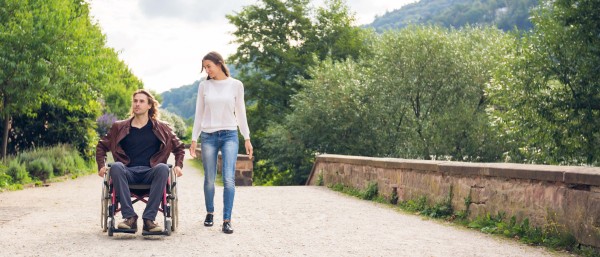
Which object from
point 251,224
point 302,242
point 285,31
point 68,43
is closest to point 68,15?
point 68,43

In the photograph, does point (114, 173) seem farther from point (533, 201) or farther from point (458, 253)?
point (533, 201)

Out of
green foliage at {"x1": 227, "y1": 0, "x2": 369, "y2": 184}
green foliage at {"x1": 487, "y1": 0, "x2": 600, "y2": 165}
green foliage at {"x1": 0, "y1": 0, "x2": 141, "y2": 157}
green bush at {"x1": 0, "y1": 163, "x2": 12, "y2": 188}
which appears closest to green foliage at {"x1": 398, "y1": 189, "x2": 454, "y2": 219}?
green bush at {"x1": 0, "y1": 163, "x2": 12, "y2": 188}

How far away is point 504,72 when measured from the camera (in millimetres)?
21172

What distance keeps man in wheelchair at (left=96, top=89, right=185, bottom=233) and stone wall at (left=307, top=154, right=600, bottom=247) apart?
3.27 metres

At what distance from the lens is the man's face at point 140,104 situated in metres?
6.37

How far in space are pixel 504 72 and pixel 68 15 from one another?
41.8 ft

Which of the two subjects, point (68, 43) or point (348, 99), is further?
point (348, 99)

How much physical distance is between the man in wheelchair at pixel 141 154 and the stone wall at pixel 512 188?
3266mm

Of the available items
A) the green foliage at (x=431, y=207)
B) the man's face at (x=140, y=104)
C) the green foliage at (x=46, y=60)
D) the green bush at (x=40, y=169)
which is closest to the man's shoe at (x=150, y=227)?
the man's face at (x=140, y=104)

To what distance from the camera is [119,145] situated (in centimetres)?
635

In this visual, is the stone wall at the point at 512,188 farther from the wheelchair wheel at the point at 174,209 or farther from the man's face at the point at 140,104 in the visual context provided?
the man's face at the point at 140,104

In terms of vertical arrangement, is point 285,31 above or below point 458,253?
above

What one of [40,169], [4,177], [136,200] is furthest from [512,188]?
[40,169]

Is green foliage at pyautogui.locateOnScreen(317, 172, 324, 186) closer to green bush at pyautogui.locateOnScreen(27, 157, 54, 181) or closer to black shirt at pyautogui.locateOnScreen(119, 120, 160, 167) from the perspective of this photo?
green bush at pyautogui.locateOnScreen(27, 157, 54, 181)
